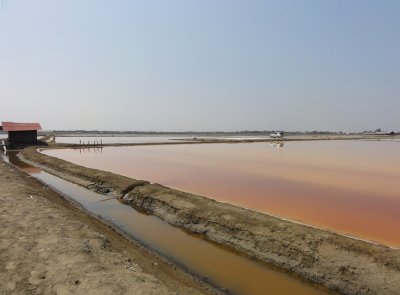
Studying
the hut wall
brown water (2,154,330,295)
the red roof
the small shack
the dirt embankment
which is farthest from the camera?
the hut wall

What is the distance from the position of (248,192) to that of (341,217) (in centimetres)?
614

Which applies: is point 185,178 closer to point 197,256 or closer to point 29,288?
point 197,256

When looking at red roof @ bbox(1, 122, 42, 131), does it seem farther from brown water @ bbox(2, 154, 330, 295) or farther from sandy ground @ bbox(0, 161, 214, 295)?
sandy ground @ bbox(0, 161, 214, 295)

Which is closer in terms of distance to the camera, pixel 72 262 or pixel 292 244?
pixel 72 262

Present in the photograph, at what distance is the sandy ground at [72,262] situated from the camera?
24.5 feet

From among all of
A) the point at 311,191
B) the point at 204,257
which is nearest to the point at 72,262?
the point at 204,257

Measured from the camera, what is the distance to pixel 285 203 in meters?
17.3

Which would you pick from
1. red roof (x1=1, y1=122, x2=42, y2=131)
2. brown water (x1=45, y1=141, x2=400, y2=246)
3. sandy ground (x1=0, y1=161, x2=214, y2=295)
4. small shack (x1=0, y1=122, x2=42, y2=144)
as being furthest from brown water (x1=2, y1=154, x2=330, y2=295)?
red roof (x1=1, y1=122, x2=42, y2=131)

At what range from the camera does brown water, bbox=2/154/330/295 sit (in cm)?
936

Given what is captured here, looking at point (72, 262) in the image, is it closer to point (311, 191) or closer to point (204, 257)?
point (204, 257)

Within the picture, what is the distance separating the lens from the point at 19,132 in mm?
58062

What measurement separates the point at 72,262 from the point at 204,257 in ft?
13.9

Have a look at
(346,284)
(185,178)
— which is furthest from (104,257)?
(185,178)

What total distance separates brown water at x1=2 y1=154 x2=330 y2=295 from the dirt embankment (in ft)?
1.52
